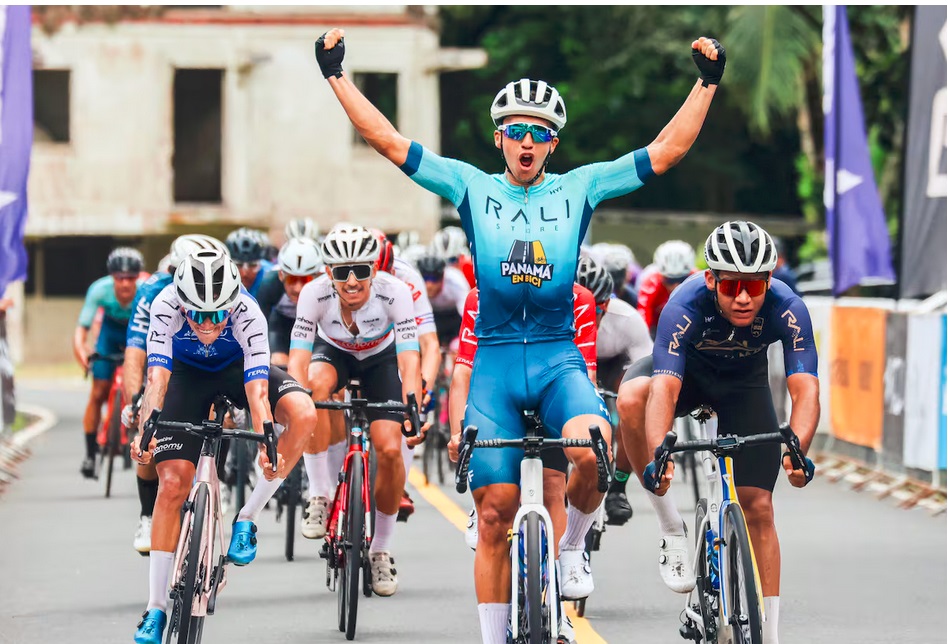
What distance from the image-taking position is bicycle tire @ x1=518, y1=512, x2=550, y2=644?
7.12 meters

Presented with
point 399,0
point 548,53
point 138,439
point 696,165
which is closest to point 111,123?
point 399,0

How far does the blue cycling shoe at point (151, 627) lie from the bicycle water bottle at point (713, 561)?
2361 mm

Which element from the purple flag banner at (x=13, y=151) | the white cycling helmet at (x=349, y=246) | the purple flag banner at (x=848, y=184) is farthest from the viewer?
the purple flag banner at (x=848, y=184)

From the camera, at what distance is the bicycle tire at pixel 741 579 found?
738cm

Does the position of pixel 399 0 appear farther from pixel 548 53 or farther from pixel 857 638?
pixel 857 638

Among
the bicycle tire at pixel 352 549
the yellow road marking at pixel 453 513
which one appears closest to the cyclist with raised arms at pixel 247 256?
the yellow road marking at pixel 453 513

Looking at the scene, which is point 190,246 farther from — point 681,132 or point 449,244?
point 449,244

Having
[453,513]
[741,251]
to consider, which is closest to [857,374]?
[453,513]

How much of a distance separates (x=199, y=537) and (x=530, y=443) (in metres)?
1.80

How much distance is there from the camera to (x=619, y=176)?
791 cm

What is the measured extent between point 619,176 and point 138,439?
7.77ft

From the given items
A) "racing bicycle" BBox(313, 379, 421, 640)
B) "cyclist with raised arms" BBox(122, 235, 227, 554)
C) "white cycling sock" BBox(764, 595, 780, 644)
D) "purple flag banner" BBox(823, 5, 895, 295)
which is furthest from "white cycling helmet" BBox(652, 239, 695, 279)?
"white cycling sock" BBox(764, 595, 780, 644)

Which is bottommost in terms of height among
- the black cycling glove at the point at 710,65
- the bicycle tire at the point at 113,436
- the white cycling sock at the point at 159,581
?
the bicycle tire at the point at 113,436

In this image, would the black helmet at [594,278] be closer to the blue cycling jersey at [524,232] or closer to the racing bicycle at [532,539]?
the blue cycling jersey at [524,232]
